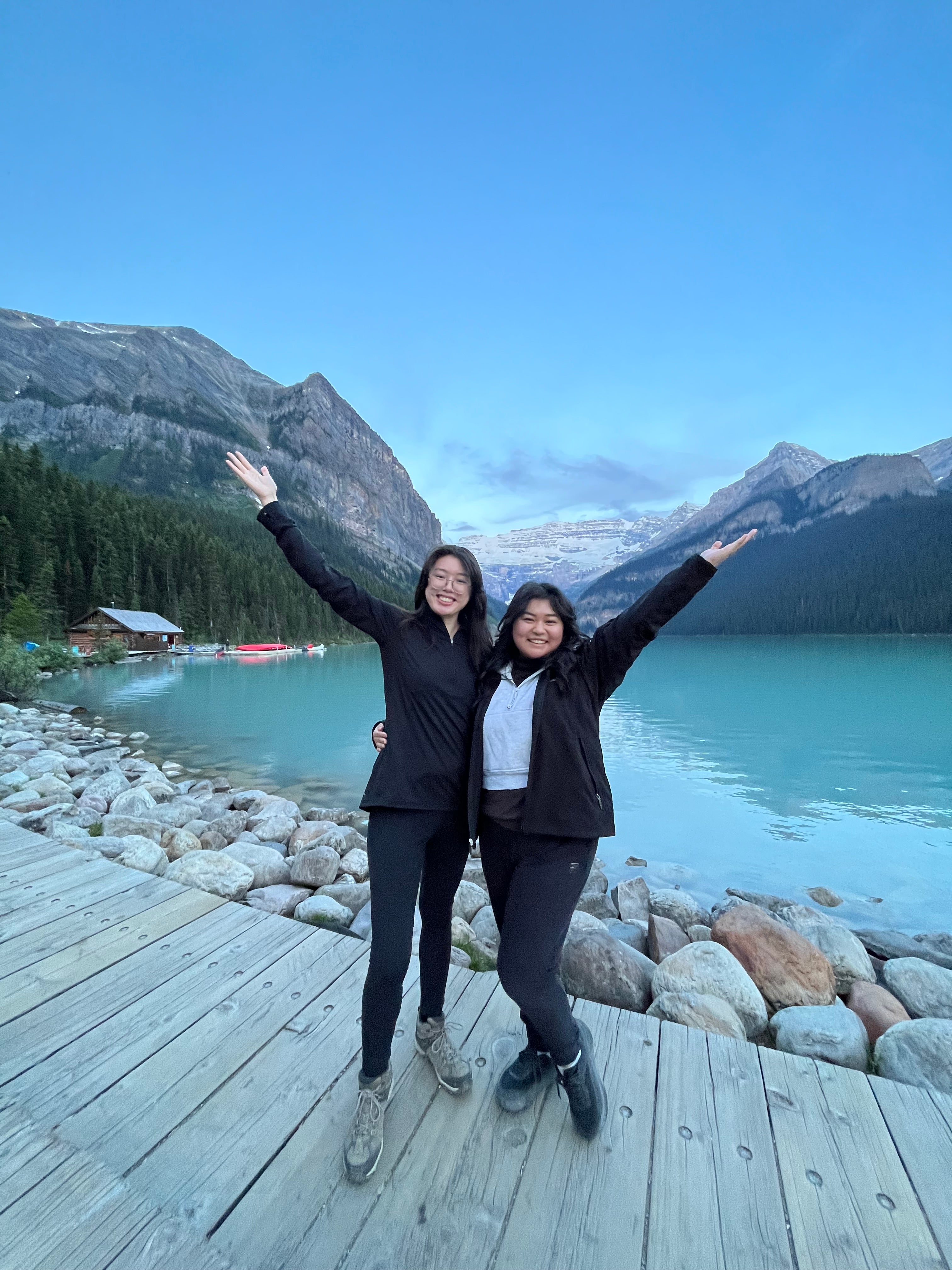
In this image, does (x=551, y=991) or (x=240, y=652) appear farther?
(x=240, y=652)

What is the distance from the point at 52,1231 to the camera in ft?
5.29

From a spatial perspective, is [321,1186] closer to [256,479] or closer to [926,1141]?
[926,1141]

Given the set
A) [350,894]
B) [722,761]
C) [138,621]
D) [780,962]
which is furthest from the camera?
[138,621]

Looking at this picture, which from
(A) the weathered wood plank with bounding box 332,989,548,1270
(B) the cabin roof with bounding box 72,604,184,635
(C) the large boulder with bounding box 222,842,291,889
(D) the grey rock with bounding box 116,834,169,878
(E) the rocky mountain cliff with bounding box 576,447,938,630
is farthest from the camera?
(E) the rocky mountain cliff with bounding box 576,447,938,630

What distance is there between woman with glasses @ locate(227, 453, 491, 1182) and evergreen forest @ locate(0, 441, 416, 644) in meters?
39.1

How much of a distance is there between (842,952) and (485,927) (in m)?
2.63

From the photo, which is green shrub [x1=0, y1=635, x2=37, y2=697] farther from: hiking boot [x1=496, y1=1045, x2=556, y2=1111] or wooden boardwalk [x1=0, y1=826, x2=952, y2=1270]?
hiking boot [x1=496, y1=1045, x2=556, y2=1111]

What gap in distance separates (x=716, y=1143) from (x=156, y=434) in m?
169

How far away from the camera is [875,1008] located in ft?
11.6

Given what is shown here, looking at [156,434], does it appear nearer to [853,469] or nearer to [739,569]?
[739,569]

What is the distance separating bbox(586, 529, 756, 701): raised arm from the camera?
210 centimetres

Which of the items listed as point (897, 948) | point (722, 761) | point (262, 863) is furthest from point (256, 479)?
point (722, 761)

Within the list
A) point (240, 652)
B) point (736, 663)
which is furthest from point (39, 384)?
point (736, 663)

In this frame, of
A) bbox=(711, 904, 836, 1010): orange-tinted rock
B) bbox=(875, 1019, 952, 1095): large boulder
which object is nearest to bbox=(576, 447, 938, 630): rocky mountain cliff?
bbox=(711, 904, 836, 1010): orange-tinted rock
